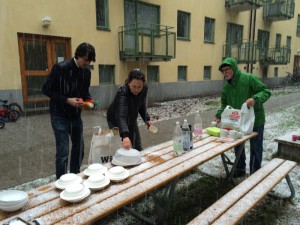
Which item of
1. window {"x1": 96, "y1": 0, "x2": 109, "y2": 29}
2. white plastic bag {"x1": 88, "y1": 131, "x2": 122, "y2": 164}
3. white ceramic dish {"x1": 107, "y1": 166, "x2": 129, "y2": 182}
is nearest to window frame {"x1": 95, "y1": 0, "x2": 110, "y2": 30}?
window {"x1": 96, "y1": 0, "x2": 109, "y2": 29}

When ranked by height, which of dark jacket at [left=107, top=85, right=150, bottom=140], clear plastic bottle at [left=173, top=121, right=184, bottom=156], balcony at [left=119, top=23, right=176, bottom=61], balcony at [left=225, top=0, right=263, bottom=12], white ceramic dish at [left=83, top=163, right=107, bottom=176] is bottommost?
white ceramic dish at [left=83, top=163, right=107, bottom=176]

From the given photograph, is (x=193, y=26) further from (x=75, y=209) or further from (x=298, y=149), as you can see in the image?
(x=75, y=209)

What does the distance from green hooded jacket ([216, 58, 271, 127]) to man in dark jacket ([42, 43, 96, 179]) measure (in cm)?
169

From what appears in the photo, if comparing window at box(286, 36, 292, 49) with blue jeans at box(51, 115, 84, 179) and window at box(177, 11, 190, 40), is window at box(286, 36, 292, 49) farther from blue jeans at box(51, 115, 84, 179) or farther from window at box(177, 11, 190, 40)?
blue jeans at box(51, 115, 84, 179)

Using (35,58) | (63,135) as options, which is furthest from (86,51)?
(35,58)

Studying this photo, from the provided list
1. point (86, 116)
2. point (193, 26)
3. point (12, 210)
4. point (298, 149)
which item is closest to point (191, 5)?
point (193, 26)

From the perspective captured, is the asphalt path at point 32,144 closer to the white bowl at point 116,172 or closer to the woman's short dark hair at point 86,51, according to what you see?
the woman's short dark hair at point 86,51

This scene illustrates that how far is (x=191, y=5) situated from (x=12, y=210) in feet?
47.8

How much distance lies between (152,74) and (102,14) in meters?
3.94

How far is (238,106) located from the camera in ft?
11.3

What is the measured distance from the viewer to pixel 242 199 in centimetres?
224

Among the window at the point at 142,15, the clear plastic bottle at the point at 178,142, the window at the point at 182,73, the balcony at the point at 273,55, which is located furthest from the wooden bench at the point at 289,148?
the balcony at the point at 273,55

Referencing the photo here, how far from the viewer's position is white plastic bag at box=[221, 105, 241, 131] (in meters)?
3.19

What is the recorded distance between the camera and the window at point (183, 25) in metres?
14.1
